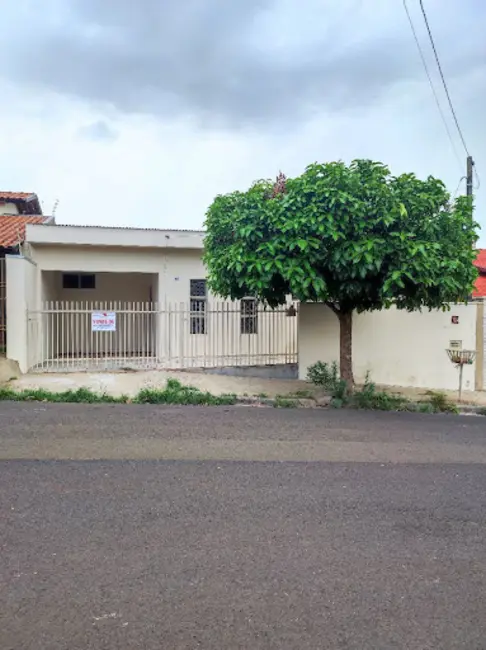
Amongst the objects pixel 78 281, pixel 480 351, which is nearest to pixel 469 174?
pixel 480 351

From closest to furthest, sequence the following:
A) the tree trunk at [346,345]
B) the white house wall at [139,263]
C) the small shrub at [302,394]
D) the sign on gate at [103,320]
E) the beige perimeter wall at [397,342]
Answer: the tree trunk at [346,345] → the small shrub at [302,394] → the beige perimeter wall at [397,342] → the sign on gate at [103,320] → the white house wall at [139,263]

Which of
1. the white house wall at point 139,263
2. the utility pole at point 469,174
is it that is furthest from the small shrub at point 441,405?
the utility pole at point 469,174

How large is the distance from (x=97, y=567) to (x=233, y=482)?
1.92 meters

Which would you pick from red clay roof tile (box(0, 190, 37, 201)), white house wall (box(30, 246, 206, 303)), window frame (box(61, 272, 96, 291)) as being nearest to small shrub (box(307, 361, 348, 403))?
white house wall (box(30, 246, 206, 303))

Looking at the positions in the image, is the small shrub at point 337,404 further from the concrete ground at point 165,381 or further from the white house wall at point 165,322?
the white house wall at point 165,322

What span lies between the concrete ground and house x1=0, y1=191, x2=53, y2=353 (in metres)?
2.12

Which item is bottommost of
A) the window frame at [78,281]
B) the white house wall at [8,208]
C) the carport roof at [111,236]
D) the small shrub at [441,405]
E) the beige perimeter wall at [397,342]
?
the small shrub at [441,405]

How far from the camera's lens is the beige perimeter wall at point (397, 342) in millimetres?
12008

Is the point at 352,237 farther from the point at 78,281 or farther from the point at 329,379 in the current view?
the point at 78,281

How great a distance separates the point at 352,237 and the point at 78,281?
10.9 metres

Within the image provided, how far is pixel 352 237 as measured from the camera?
Answer: 8680mm

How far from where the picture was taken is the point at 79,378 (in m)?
11.4

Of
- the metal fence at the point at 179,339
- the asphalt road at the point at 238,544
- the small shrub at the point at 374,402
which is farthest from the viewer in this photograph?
the metal fence at the point at 179,339

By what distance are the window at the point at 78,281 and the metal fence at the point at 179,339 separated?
9.28 ft
